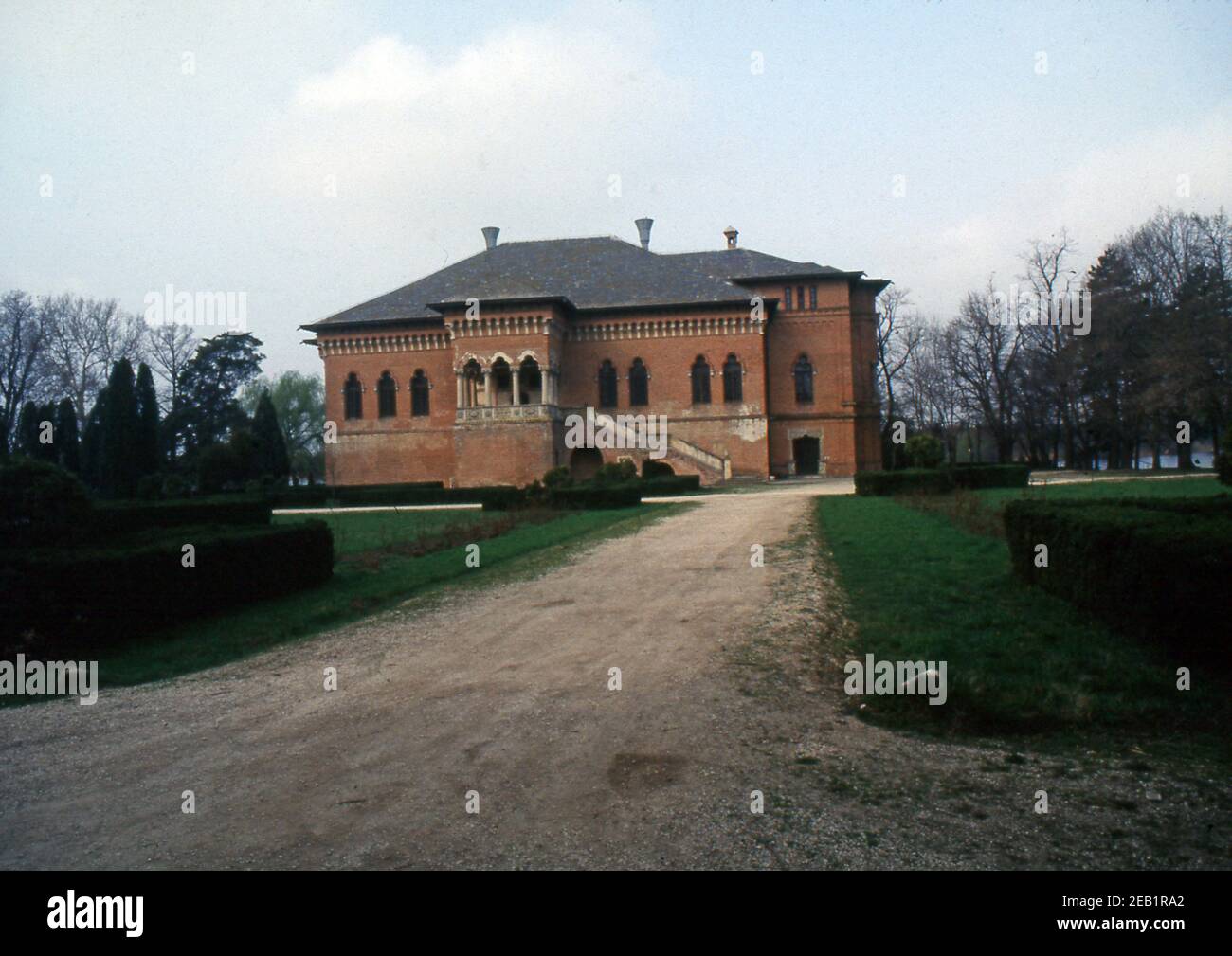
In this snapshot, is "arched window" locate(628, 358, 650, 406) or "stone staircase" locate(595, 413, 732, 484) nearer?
"stone staircase" locate(595, 413, 732, 484)

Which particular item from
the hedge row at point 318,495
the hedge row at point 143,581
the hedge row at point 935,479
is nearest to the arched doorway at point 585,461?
the hedge row at point 318,495

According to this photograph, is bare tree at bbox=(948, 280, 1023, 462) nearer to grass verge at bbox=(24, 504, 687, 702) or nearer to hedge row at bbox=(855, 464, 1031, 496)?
hedge row at bbox=(855, 464, 1031, 496)

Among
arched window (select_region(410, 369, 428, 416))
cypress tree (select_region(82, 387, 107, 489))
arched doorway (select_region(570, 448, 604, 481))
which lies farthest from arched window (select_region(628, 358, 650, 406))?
cypress tree (select_region(82, 387, 107, 489))

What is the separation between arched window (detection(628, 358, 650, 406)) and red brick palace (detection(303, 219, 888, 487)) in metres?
0.08

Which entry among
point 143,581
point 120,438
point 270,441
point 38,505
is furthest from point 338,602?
point 270,441

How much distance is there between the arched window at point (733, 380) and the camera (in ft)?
156

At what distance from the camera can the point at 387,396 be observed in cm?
5084

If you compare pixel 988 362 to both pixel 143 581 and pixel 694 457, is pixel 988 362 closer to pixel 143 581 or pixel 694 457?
pixel 694 457

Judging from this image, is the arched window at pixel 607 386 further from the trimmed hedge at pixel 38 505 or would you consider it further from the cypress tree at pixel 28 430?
the trimmed hedge at pixel 38 505

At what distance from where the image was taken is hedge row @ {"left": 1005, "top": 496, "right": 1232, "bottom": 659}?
6926 millimetres

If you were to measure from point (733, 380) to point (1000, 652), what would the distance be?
40.3 meters

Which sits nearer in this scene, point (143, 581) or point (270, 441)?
point (143, 581)

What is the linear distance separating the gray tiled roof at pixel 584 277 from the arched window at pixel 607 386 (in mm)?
3565
